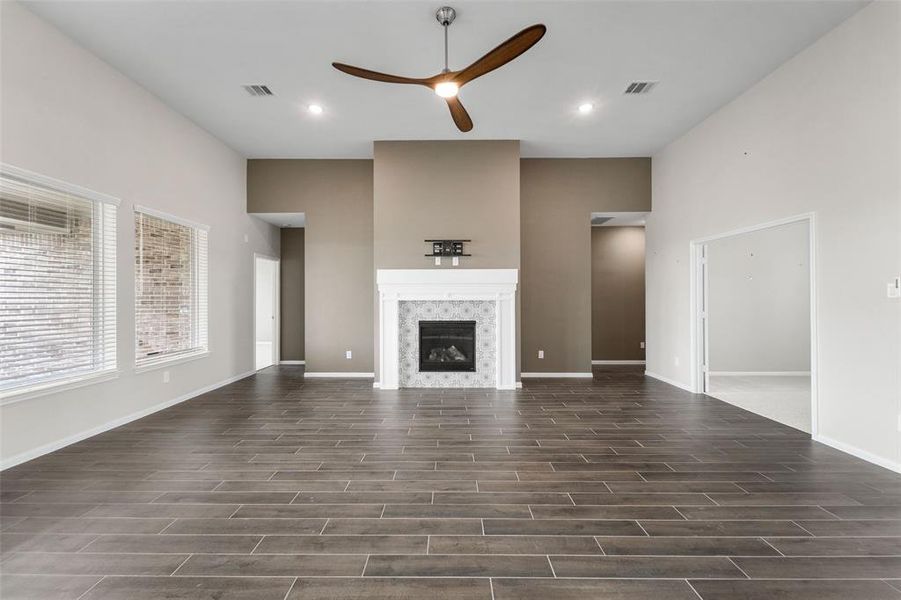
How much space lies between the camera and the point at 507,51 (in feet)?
8.98

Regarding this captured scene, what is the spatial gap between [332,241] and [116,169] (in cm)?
291

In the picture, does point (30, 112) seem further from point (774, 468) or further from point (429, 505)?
point (774, 468)

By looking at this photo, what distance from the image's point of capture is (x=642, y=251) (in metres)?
7.79

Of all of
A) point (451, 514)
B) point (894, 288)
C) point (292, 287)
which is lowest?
point (451, 514)

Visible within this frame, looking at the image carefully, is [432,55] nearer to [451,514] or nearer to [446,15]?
[446,15]

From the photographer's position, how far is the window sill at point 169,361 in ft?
14.2

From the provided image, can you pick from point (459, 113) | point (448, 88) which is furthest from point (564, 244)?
point (448, 88)

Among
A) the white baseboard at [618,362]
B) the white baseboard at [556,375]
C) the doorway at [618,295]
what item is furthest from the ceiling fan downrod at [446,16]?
the white baseboard at [618,362]

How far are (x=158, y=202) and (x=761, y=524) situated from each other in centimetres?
572

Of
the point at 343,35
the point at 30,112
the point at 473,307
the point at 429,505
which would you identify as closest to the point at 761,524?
the point at 429,505

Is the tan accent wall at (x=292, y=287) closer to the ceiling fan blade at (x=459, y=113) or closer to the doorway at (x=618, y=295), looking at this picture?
the ceiling fan blade at (x=459, y=113)

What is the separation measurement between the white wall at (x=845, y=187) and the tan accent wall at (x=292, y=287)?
6.68 m

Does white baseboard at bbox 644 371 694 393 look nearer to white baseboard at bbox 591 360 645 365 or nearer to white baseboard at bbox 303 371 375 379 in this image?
white baseboard at bbox 591 360 645 365

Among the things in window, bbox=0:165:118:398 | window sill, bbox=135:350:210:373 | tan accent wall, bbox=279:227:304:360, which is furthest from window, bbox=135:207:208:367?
tan accent wall, bbox=279:227:304:360
